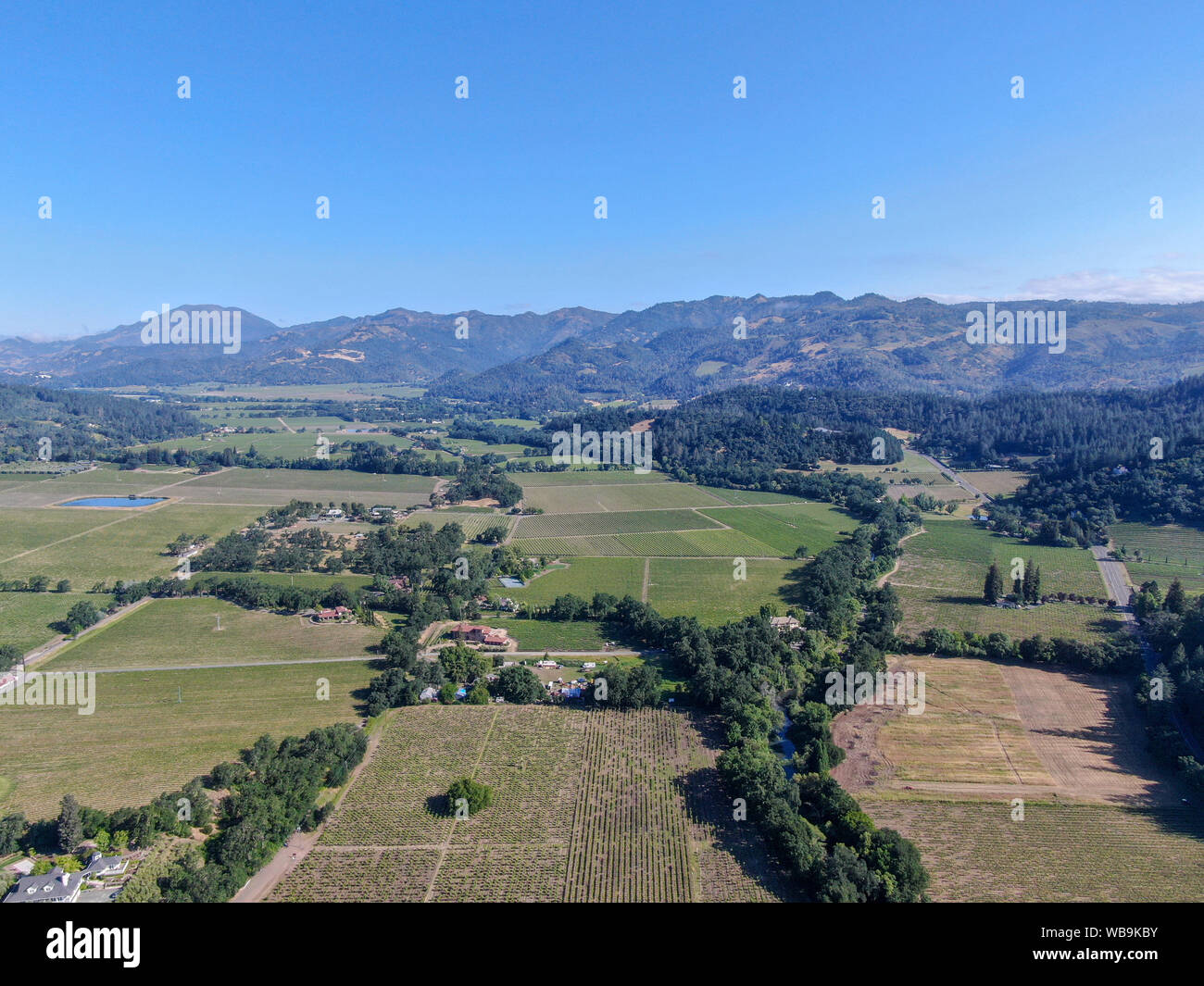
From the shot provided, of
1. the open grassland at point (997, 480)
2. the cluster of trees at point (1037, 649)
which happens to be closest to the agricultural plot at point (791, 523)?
the cluster of trees at point (1037, 649)

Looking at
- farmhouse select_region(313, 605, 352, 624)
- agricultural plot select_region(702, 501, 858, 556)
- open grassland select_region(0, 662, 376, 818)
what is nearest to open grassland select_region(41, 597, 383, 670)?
farmhouse select_region(313, 605, 352, 624)

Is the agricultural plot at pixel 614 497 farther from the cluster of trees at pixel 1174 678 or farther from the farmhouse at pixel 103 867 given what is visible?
the farmhouse at pixel 103 867

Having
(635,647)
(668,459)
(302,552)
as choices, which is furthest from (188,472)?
(635,647)

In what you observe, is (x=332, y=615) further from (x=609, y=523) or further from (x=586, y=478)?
(x=586, y=478)

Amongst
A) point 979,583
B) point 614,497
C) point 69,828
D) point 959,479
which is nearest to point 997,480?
Answer: point 959,479
